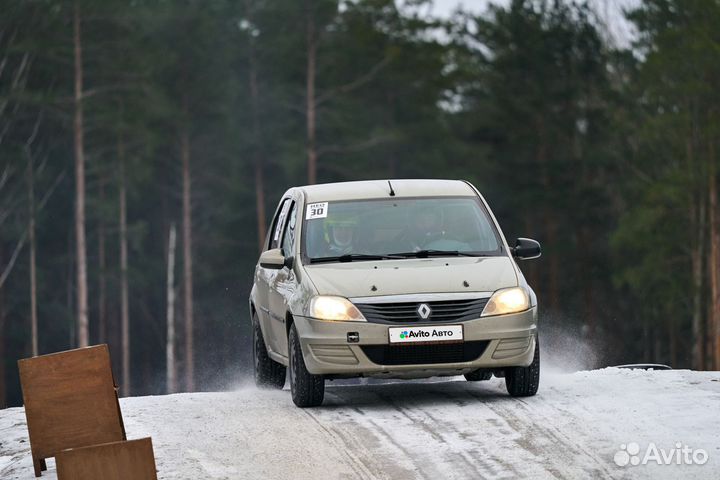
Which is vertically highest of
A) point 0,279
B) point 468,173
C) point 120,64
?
point 120,64

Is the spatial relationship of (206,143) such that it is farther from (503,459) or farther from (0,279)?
(503,459)

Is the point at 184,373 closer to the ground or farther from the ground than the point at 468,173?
closer to the ground

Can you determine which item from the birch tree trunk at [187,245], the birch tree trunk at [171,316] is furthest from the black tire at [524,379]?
the birch tree trunk at [187,245]

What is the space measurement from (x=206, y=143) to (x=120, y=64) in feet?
36.7

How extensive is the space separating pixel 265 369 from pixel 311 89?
46840 mm

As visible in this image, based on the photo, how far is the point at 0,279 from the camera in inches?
2279

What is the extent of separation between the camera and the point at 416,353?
11047 mm

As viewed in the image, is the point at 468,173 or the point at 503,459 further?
the point at 468,173

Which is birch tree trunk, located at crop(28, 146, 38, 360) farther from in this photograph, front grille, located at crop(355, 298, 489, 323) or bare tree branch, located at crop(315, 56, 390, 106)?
front grille, located at crop(355, 298, 489, 323)

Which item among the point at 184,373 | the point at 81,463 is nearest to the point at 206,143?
the point at 184,373

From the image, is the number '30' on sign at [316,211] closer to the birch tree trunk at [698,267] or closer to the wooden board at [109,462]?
the wooden board at [109,462]

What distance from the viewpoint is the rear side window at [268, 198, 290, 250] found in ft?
44.5

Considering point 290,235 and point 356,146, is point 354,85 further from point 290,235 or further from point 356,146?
point 290,235

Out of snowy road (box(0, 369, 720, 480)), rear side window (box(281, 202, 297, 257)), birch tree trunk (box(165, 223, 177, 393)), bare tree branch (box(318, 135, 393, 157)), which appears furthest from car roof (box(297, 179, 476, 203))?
birch tree trunk (box(165, 223, 177, 393))
